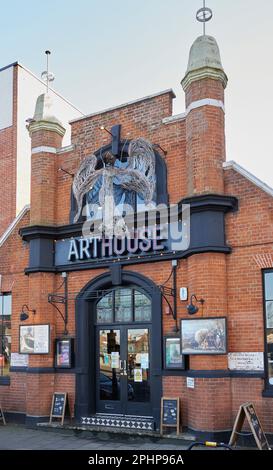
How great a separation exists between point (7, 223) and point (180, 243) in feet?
27.9

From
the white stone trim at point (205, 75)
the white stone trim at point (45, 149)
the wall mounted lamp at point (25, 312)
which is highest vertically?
the white stone trim at point (205, 75)

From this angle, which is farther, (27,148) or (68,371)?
(27,148)

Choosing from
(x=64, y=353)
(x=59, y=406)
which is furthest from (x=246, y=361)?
(x=59, y=406)

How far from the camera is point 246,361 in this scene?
33.9ft

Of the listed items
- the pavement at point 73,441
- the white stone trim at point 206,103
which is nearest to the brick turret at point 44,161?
the white stone trim at point 206,103

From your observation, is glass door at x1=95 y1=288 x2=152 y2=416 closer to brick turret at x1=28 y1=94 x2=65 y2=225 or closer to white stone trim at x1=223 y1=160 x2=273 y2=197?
brick turret at x1=28 y1=94 x2=65 y2=225

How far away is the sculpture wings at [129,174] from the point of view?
1219 centimetres

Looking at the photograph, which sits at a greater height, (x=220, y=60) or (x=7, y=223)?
(x=220, y=60)

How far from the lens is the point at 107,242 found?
1244cm

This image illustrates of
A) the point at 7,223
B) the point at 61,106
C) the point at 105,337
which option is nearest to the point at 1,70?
the point at 61,106

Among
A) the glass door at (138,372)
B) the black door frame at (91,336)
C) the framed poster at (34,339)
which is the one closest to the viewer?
the black door frame at (91,336)

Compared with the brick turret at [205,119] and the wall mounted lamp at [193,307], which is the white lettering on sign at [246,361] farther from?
the brick turret at [205,119]

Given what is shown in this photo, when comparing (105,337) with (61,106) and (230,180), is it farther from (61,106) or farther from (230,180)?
(61,106)

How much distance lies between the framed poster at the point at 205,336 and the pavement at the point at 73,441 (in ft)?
5.92
